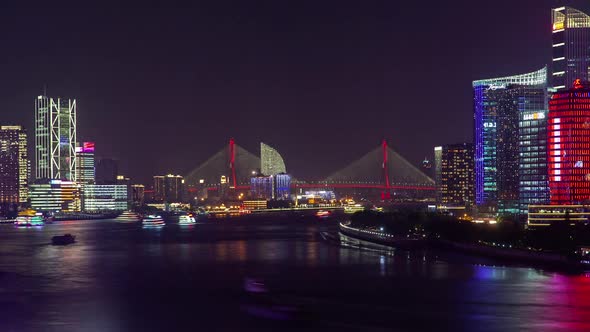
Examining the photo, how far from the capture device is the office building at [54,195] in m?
97.6

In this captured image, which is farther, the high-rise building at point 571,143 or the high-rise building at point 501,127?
the high-rise building at point 501,127

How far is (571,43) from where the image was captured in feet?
206

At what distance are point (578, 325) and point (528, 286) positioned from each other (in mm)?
5513

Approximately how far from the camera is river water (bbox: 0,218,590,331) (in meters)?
15.4

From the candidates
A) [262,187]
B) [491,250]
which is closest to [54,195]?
[262,187]

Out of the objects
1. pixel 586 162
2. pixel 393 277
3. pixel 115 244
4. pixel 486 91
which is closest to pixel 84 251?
pixel 115 244

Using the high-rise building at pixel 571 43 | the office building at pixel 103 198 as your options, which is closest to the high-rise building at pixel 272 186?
the office building at pixel 103 198

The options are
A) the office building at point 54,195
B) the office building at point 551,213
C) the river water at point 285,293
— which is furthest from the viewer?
the office building at point 54,195

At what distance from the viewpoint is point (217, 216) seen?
8625cm

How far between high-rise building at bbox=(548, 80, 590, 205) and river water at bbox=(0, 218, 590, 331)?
2308 cm

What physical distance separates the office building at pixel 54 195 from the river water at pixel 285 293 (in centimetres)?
6712

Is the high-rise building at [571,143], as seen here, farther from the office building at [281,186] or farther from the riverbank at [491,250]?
the office building at [281,186]

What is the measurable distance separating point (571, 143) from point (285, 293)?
3649 centimetres

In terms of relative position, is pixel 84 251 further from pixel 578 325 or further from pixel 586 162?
pixel 586 162
